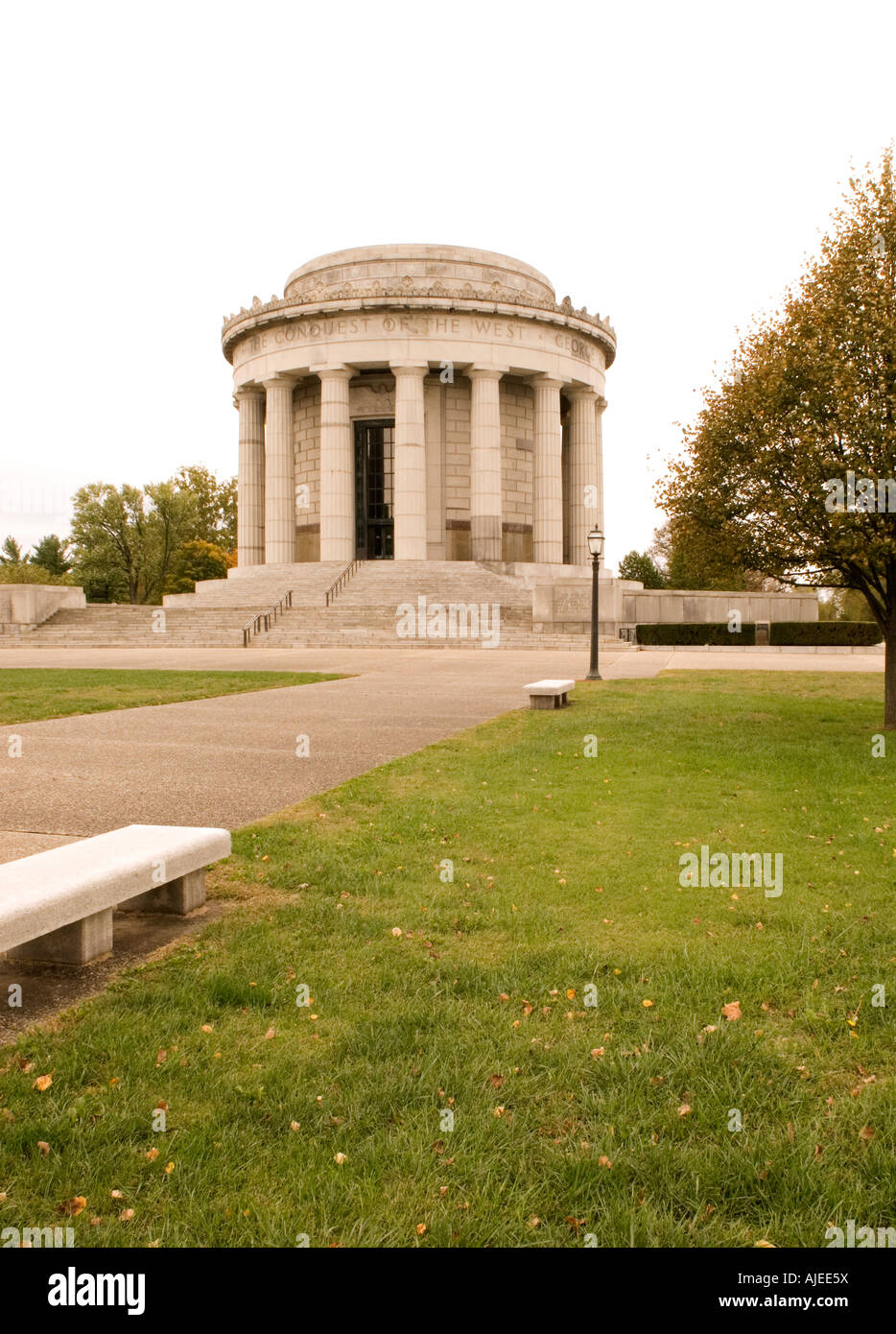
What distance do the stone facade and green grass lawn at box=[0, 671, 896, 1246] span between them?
45.9 meters

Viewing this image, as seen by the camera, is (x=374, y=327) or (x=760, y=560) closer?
(x=760, y=560)

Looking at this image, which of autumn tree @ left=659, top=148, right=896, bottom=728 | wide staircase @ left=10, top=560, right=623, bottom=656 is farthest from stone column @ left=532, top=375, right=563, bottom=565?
autumn tree @ left=659, top=148, right=896, bottom=728

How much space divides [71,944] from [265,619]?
A: 117ft

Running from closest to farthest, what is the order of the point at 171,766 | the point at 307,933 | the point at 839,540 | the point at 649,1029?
1. the point at 649,1029
2. the point at 307,933
3. the point at 171,766
4. the point at 839,540

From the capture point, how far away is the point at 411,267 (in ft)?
173

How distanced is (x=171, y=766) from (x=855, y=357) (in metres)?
9.54

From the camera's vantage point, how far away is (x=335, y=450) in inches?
2021

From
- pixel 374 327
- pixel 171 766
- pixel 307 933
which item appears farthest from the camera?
pixel 374 327

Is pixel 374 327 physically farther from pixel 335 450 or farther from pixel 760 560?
pixel 760 560

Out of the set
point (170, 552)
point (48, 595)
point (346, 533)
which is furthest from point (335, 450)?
point (170, 552)

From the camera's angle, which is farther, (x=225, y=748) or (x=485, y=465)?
(x=485, y=465)

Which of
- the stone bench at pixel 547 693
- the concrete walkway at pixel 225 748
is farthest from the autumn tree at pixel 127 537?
the stone bench at pixel 547 693

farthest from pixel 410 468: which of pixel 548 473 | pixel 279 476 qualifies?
Answer: pixel 279 476

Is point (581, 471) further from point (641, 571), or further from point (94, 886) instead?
point (94, 886)
